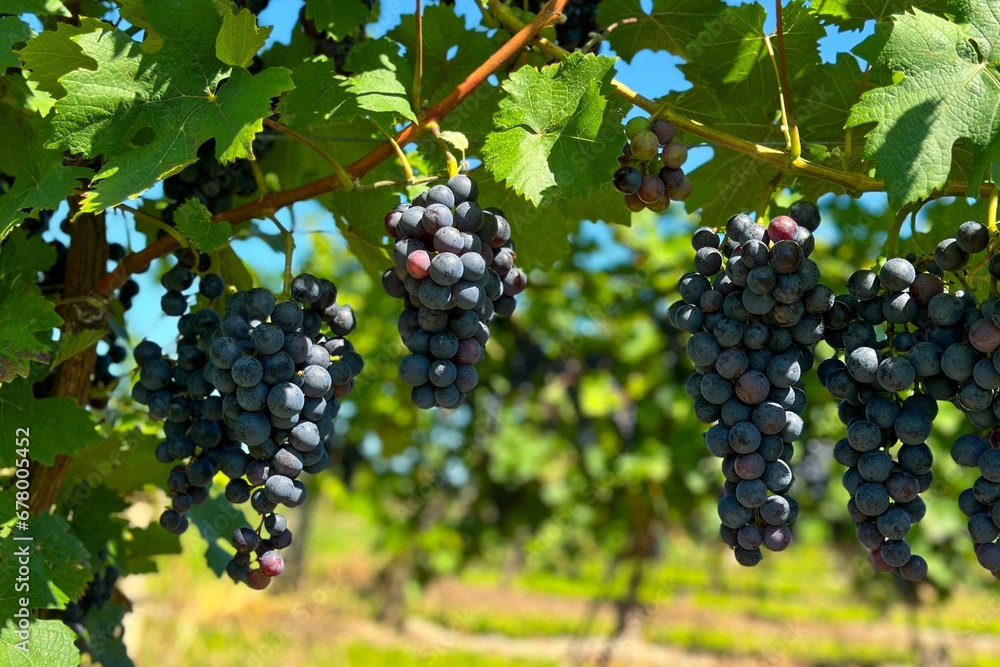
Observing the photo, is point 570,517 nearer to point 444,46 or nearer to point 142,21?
point 444,46

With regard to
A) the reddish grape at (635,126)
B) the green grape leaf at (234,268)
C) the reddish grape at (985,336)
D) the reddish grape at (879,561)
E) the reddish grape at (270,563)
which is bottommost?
the reddish grape at (270,563)

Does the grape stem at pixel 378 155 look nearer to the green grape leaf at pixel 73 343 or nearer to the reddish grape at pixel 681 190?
→ the green grape leaf at pixel 73 343

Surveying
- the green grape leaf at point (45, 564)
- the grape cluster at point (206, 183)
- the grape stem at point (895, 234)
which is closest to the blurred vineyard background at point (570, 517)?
the grape cluster at point (206, 183)

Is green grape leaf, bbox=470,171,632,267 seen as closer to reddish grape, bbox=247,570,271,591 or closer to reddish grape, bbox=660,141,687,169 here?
reddish grape, bbox=660,141,687,169

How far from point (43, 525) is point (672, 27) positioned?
161cm

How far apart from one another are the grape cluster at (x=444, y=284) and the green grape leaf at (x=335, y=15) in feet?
1.66

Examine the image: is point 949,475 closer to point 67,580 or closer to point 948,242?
point 948,242

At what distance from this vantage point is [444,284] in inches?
54.9

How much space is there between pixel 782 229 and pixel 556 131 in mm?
395

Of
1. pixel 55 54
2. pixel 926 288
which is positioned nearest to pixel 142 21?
pixel 55 54

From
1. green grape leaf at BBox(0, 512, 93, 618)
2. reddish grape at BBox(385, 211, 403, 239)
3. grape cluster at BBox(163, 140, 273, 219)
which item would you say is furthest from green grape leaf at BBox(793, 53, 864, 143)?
green grape leaf at BBox(0, 512, 93, 618)

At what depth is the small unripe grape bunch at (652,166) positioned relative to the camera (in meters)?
1.47

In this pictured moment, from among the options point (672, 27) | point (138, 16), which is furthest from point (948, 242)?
point (138, 16)

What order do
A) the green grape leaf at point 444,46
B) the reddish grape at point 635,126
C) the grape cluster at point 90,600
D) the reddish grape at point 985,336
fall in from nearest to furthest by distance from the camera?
the reddish grape at point 985,336
the reddish grape at point 635,126
the green grape leaf at point 444,46
the grape cluster at point 90,600
